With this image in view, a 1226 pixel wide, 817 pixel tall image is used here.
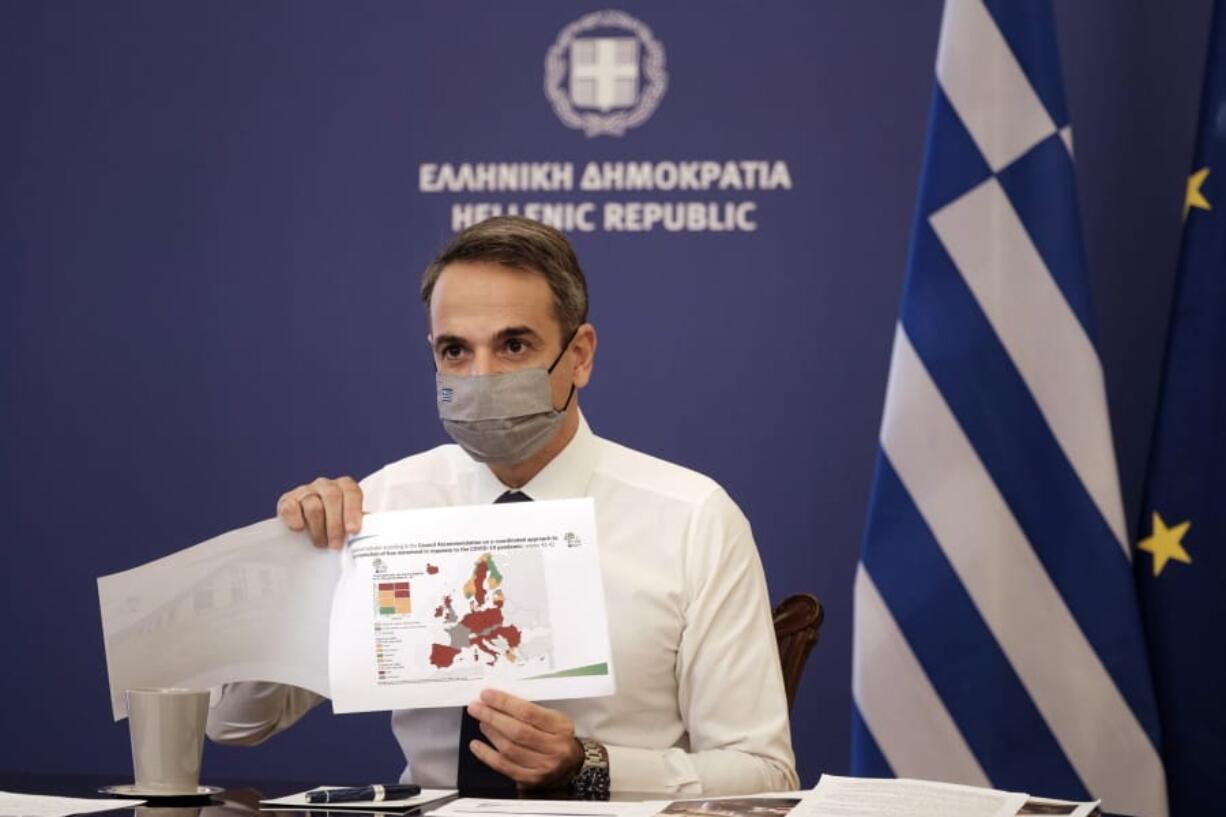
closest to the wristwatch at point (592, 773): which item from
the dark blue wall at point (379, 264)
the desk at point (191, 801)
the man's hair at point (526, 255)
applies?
the desk at point (191, 801)

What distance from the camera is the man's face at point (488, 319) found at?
2.25 metres

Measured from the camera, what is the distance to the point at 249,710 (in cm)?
229

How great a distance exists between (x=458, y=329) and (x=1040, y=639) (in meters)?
1.74

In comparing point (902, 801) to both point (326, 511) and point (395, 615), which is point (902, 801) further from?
point (326, 511)

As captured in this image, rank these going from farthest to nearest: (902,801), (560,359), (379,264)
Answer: (379,264)
(560,359)
(902,801)

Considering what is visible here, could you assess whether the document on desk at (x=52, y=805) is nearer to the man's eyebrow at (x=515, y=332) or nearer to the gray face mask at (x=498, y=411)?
the gray face mask at (x=498, y=411)

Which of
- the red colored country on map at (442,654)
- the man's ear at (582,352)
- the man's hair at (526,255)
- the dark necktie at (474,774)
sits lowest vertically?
the dark necktie at (474,774)

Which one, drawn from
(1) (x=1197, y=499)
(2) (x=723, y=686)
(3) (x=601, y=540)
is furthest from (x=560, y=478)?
(1) (x=1197, y=499)

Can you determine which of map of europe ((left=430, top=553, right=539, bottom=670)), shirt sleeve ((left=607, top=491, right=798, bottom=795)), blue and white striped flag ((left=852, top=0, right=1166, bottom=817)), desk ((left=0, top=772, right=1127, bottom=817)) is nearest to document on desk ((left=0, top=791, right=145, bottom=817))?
desk ((left=0, top=772, right=1127, bottom=817))

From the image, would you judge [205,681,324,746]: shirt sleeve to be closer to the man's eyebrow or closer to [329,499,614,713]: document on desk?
[329,499,614,713]: document on desk

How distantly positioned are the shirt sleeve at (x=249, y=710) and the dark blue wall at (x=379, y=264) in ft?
6.21

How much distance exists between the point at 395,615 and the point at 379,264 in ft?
8.13

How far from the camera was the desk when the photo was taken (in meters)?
1.68

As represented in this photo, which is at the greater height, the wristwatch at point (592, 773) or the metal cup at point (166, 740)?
the metal cup at point (166, 740)
